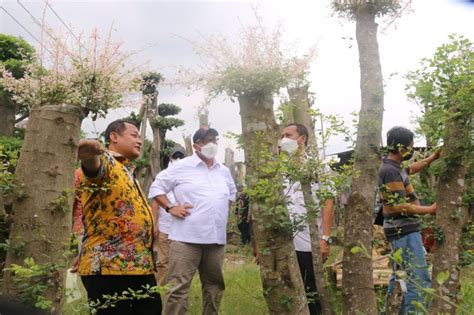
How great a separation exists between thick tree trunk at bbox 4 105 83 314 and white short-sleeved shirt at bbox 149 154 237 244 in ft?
5.79

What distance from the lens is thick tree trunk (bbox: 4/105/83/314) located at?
1.85 m

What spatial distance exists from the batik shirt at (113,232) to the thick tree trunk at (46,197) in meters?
0.70

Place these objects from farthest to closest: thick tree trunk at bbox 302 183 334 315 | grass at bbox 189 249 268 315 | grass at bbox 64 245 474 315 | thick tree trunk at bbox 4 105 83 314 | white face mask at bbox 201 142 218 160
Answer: grass at bbox 189 249 268 315
grass at bbox 64 245 474 315
white face mask at bbox 201 142 218 160
thick tree trunk at bbox 302 183 334 315
thick tree trunk at bbox 4 105 83 314

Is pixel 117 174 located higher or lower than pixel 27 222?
higher

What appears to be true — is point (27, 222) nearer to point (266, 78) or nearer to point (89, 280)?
point (89, 280)

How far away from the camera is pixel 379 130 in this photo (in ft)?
10.2

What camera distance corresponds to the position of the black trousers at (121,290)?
2.69 metres

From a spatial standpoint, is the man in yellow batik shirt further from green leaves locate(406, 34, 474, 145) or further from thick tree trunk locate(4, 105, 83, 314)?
green leaves locate(406, 34, 474, 145)

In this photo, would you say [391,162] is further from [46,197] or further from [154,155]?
[154,155]

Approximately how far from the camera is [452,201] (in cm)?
285

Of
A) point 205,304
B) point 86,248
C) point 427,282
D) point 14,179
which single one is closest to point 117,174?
point 86,248

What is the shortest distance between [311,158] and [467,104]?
0.89 m

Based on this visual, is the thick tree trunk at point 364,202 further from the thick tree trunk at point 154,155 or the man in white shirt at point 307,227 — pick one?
the thick tree trunk at point 154,155

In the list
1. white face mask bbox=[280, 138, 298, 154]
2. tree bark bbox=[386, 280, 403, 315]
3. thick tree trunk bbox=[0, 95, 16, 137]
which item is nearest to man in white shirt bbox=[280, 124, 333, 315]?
white face mask bbox=[280, 138, 298, 154]
